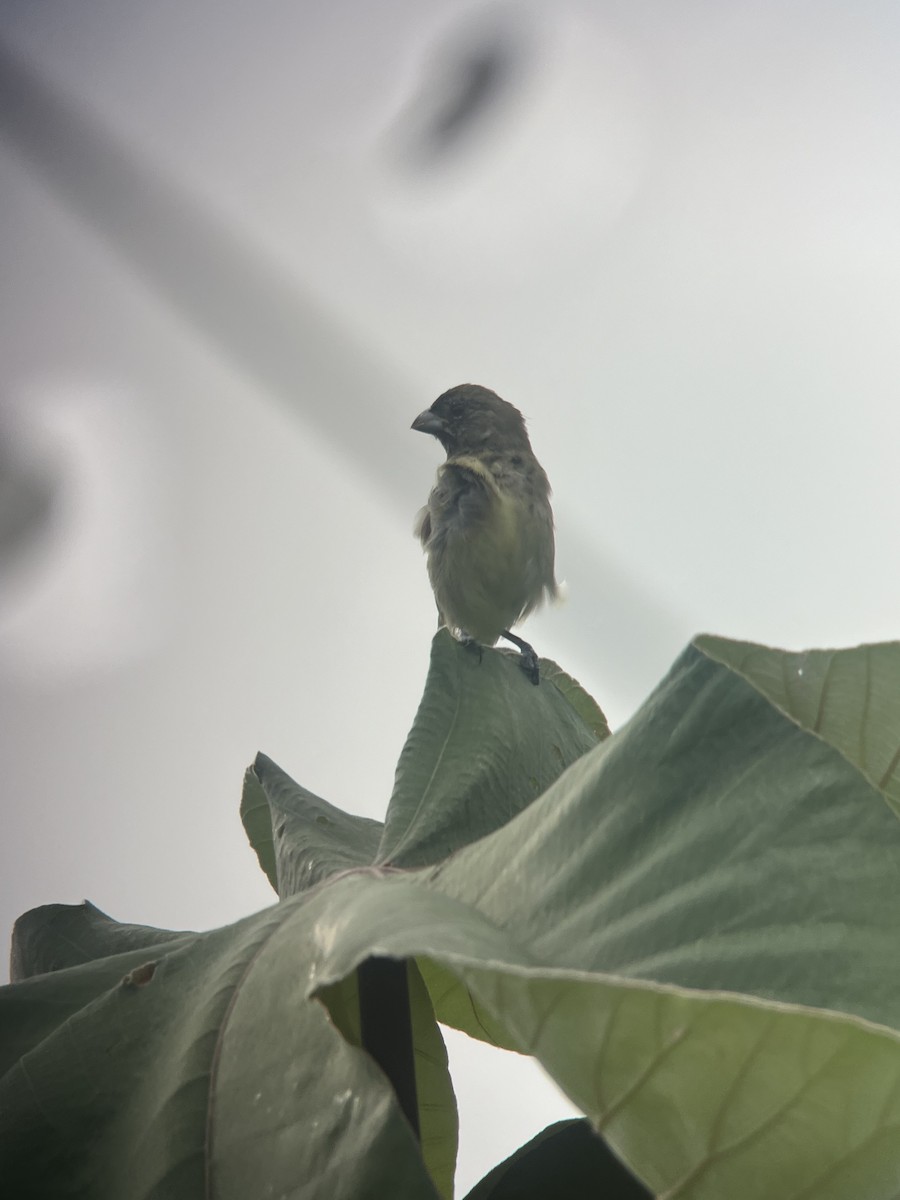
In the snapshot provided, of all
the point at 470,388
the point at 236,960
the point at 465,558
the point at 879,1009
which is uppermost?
the point at 470,388

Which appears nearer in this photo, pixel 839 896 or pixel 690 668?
pixel 839 896

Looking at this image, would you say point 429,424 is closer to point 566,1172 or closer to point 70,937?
point 70,937

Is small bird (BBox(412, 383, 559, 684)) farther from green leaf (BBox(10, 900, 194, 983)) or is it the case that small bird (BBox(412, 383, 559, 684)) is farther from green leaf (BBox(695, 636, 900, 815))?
green leaf (BBox(695, 636, 900, 815))

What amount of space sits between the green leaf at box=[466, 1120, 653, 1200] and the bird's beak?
325cm

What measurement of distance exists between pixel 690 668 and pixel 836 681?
0.50 ft

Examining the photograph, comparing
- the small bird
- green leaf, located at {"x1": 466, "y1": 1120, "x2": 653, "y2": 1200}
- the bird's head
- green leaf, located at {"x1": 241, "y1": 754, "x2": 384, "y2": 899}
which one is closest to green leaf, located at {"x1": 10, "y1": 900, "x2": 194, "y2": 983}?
green leaf, located at {"x1": 241, "y1": 754, "x2": 384, "y2": 899}

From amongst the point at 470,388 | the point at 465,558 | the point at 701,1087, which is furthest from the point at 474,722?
the point at 470,388

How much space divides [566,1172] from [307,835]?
318 millimetres

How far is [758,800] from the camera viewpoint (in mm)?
520

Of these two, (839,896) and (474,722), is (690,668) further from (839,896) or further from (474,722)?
(474,722)

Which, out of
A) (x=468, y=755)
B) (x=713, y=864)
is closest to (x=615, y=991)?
(x=713, y=864)

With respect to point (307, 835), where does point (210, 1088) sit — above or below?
below

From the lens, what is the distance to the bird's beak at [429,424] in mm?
3814

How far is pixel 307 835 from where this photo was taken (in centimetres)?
88
